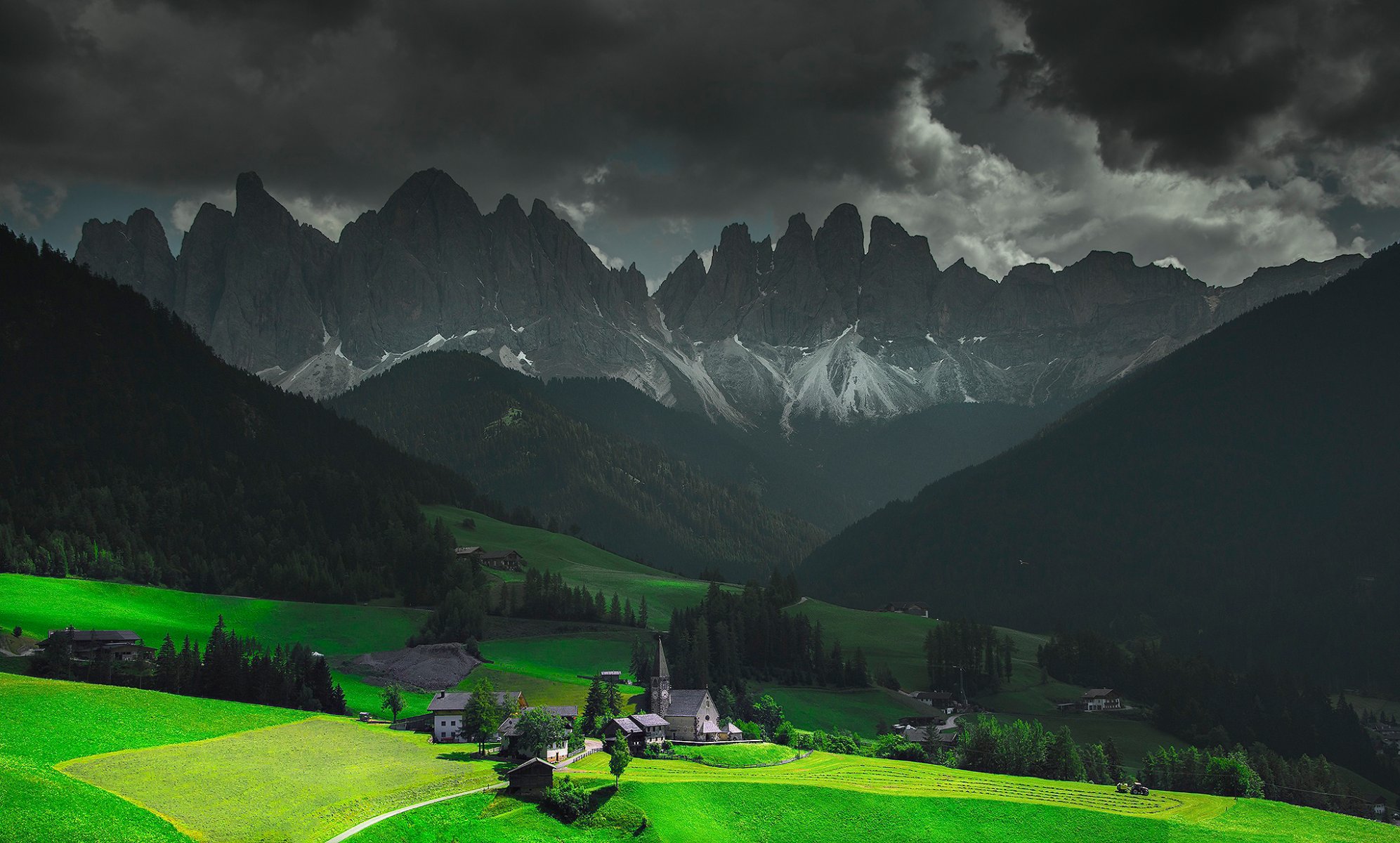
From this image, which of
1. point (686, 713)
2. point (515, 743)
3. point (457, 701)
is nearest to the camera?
point (515, 743)

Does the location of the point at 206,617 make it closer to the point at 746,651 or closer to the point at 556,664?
the point at 556,664


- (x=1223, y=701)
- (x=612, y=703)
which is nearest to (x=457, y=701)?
(x=612, y=703)

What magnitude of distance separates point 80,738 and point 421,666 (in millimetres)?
66333

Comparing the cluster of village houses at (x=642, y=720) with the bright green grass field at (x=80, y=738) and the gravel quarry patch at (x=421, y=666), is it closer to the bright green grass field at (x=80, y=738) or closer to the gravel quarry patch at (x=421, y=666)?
the bright green grass field at (x=80, y=738)

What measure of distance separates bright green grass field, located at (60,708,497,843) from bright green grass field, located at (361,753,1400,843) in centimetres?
409

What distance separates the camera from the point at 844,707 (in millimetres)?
148125

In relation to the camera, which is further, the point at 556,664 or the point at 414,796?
the point at 556,664

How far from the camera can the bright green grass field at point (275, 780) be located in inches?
2399

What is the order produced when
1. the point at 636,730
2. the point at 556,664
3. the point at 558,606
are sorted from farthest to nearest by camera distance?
the point at 558,606 < the point at 556,664 < the point at 636,730

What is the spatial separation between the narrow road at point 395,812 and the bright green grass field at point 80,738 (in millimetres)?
7985

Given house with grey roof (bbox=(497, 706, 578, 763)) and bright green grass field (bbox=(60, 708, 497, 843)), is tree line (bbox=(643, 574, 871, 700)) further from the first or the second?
bright green grass field (bbox=(60, 708, 497, 843))

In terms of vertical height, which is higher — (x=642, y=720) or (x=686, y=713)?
(x=642, y=720)

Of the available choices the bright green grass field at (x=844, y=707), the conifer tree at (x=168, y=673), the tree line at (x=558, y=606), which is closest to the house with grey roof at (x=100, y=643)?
the conifer tree at (x=168, y=673)

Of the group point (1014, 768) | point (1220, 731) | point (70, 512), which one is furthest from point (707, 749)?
point (70, 512)
